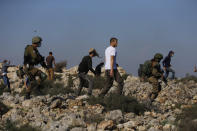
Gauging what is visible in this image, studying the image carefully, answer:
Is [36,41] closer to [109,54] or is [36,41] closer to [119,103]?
[109,54]

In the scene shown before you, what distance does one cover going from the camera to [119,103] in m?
10.2

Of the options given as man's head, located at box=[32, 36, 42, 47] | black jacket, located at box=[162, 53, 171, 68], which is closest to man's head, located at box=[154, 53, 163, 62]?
man's head, located at box=[32, 36, 42, 47]

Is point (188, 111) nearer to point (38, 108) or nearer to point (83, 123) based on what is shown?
point (83, 123)

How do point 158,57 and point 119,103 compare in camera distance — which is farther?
point 158,57

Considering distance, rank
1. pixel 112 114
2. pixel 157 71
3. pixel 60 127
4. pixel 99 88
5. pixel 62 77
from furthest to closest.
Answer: pixel 62 77 → pixel 99 88 → pixel 157 71 → pixel 112 114 → pixel 60 127

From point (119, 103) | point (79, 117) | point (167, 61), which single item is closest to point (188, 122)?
point (79, 117)

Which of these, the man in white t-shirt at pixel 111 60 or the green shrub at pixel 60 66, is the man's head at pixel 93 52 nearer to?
the man in white t-shirt at pixel 111 60

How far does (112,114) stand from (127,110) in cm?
116

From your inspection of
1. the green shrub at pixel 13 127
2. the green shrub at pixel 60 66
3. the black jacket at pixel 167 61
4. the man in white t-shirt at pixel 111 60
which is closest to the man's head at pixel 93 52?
the man in white t-shirt at pixel 111 60

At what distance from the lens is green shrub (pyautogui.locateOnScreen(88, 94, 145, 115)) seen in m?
10.2

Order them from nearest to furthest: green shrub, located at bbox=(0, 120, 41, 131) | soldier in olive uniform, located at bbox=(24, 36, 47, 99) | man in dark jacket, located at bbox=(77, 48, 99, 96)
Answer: green shrub, located at bbox=(0, 120, 41, 131), soldier in olive uniform, located at bbox=(24, 36, 47, 99), man in dark jacket, located at bbox=(77, 48, 99, 96)

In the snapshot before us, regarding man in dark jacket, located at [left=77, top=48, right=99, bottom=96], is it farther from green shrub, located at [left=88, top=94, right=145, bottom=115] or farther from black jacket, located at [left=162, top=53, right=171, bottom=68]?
black jacket, located at [left=162, top=53, right=171, bottom=68]

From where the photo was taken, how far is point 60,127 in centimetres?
777

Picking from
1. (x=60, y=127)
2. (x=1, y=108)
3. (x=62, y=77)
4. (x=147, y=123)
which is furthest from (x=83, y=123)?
(x=62, y=77)
